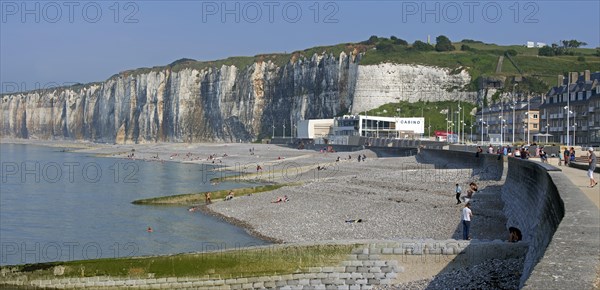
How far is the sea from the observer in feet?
83.9

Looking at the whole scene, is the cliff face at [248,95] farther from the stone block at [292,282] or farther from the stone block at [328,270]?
the stone block at [292,282]

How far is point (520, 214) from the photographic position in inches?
851

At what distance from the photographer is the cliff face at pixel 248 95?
12406cm

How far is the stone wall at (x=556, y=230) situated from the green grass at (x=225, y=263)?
13.9 feet

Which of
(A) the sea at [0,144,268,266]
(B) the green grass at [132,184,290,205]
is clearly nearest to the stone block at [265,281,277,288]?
(A) the sea at [0,144,268,266]

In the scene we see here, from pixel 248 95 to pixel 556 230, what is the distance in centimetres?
14005

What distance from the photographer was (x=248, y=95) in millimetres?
149375

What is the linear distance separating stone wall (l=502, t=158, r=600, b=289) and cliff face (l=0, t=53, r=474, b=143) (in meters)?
101

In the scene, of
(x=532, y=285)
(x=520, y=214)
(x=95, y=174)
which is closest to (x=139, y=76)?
(x=95, y=174)

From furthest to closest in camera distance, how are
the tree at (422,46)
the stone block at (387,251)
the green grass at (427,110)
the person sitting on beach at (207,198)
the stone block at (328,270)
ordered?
the tree at (422,46)
the green grass at (427,110)
the person sitting on beach at (207,198)
the stone block at (328,270)
the stone block at (387,251)

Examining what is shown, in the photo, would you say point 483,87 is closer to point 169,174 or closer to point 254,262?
point 169,174

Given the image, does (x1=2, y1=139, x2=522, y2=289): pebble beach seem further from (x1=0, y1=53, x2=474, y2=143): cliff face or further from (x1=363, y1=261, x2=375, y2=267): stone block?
(x1=0, y1=53, x2=474, y2=143): cliff face

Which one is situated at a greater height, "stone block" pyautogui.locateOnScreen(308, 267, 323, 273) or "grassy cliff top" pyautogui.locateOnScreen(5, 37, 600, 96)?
"grassy cliff top" pyautogui.locateOnScreen(5, 37, 600, 96)

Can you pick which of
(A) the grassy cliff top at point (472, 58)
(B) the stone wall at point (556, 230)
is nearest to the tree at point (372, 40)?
(A) the grassy cliff top at point (472, 58)
